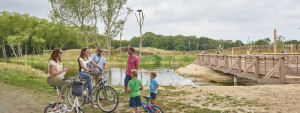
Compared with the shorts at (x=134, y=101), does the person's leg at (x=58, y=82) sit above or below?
above

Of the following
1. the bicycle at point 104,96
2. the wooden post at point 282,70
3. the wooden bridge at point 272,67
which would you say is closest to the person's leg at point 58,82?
the bicycle at point 104,96

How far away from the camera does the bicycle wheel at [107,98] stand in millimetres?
5828

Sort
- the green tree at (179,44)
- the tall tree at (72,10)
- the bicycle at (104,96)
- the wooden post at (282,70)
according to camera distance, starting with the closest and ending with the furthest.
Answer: the bicycle at (104,96), the wooden post at (282,70), the tall tree at (72,10), the green tree at (179,44)

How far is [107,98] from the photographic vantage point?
6004mm

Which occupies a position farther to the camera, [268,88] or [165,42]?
[165,42]

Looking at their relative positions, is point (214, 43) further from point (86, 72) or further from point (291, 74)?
point (86, 72)

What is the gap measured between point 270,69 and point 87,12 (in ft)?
99.9

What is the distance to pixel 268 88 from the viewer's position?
33.3 ft

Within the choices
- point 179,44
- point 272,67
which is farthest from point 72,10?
point 179,44

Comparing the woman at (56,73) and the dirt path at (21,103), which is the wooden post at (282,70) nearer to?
the woman at (56,73)

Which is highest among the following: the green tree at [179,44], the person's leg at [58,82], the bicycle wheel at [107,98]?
the green tree at [179,44]

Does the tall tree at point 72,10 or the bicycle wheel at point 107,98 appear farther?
the tall tree at point 72,10

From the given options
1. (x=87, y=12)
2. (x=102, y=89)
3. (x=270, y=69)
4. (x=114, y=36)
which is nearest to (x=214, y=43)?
(x=114, y=36)

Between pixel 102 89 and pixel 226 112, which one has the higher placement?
pixel 102 89
